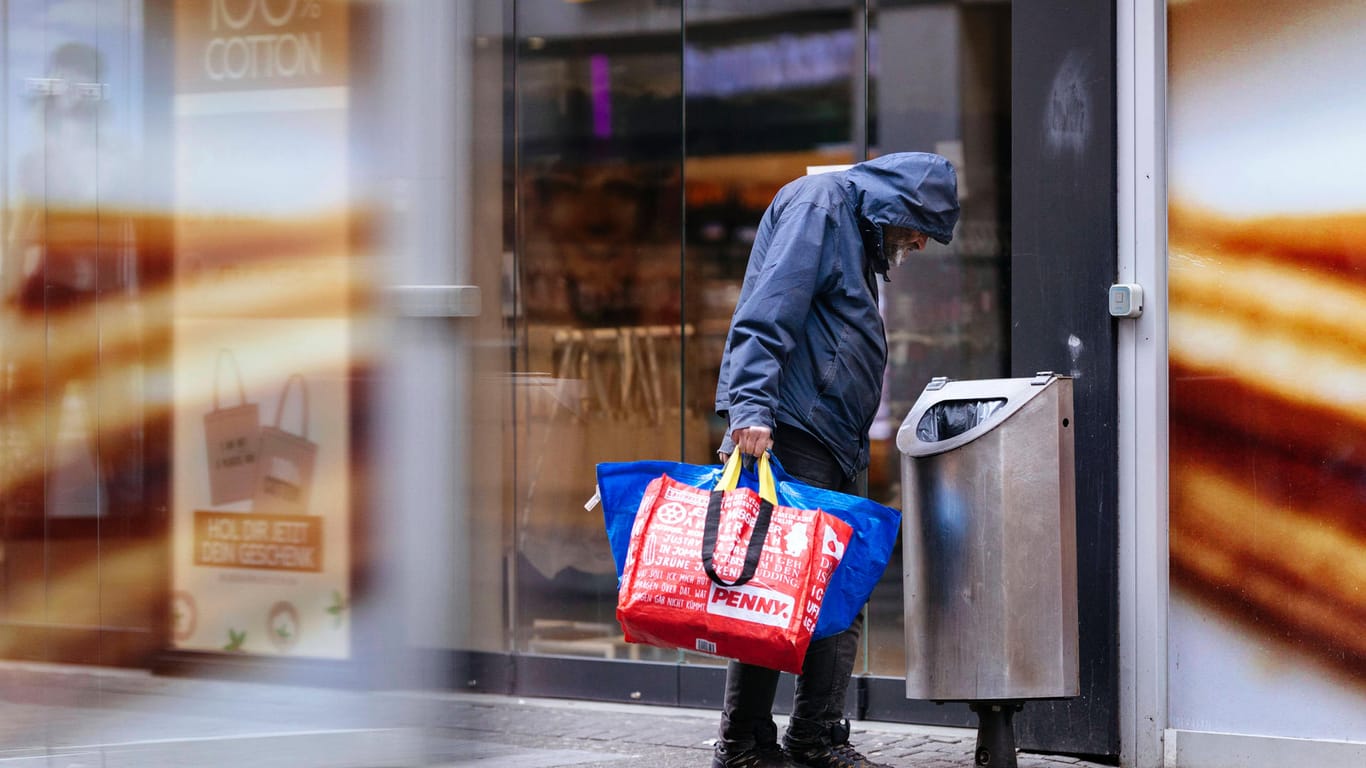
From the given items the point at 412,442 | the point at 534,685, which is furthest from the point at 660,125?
the point at 412,442

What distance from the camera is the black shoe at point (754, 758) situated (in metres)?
4.62

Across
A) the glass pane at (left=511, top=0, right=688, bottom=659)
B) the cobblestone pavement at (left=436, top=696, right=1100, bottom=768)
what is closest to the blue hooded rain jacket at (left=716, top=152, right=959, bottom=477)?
the cobblestone pavement at (left=436, top=696, right=1100, bottom=768)

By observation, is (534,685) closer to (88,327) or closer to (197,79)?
(88,327)

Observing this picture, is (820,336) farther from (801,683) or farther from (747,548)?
(801,683)

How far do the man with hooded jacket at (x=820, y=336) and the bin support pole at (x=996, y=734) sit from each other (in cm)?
34

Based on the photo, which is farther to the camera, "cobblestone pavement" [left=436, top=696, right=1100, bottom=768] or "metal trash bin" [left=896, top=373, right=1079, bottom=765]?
"cobblestone pavement" [left=436, top=696, right=1100, bottom=768]

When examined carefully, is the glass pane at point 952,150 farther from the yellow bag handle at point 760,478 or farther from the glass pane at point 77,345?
the glass pane at point 77,345

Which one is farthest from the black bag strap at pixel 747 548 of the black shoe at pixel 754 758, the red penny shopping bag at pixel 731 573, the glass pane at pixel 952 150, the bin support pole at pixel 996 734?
the glass pane at pixel 952 150

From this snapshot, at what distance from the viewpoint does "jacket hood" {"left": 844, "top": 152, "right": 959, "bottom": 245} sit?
4.54 m

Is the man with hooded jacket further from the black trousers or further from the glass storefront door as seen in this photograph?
the glass storefront door

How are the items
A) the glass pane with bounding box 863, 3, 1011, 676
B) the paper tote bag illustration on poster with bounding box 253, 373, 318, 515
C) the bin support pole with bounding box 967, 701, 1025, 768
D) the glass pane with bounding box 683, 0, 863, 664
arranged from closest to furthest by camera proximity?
the paper tote bag illustration on poster with bounding box 253, 373, 318, 515 < the bin support pole with bounding box 967, 701, 1025, 768 < the glass pane with bounding box 863, 3, 1011, 676 < the glass pane with bounding box 683, 0, 863, 664

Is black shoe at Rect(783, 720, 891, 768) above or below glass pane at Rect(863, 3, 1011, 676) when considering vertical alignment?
below

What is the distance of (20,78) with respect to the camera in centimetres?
335

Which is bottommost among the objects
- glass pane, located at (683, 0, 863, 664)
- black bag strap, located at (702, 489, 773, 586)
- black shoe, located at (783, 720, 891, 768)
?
black shoe, located at (783, 720, 891, 768)
